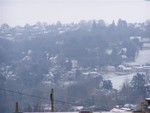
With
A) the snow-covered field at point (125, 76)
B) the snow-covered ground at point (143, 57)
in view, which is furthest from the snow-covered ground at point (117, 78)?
the snow-covered ground at point (143, 57)

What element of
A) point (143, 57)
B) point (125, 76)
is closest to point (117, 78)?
point (125, 76)

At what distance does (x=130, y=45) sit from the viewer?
14977 mm

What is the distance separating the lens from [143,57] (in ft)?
47.8

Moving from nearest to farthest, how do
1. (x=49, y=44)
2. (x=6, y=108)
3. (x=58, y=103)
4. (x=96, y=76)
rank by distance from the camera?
(x=6, y=108)
(x=58, y=103)
(x=96, y=76)
(x=49, y=44)

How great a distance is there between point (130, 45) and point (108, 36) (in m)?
0.91

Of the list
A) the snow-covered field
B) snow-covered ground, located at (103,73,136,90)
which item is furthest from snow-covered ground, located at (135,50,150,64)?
snow-covered ground, located at (103,73,136,90)

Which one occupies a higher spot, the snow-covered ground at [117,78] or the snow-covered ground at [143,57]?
the snow-covered ground at [143,57]

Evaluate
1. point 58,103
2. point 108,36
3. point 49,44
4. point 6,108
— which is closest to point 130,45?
point 108,36

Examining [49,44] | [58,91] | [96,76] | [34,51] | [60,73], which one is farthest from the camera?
[49,44]

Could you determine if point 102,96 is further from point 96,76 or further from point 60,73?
point 60,73

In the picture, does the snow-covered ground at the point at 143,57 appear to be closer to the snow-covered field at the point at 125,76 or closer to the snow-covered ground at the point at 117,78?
the snow-covered field at the point at 125,76

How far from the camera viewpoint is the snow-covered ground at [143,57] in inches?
555

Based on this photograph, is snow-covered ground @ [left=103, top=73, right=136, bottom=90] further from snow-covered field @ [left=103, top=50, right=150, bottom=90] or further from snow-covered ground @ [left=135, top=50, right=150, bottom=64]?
snow-covered ground @ [left=135, top=50, right=150, bottom=64]

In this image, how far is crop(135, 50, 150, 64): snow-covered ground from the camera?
1411cm
